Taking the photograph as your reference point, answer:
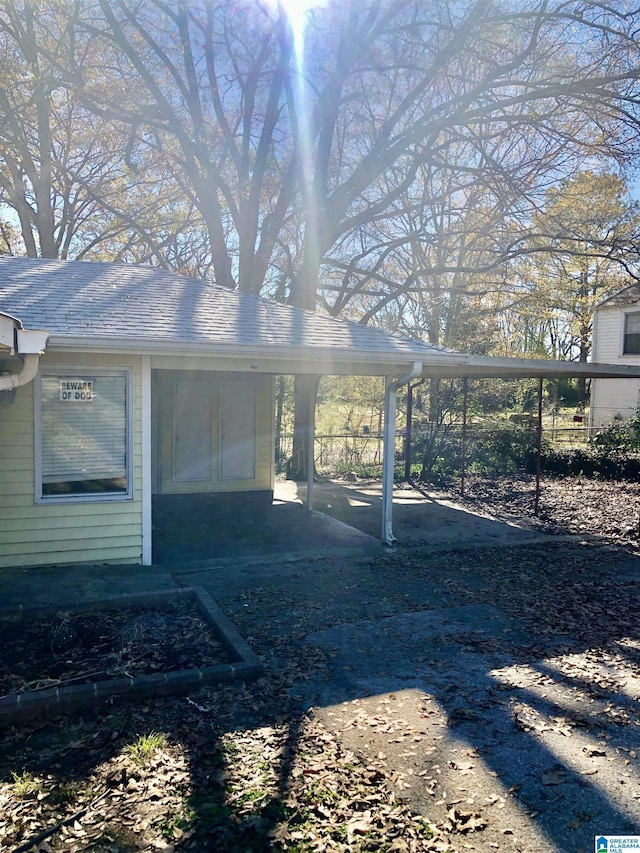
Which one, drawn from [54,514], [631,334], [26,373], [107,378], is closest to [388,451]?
[107,378]

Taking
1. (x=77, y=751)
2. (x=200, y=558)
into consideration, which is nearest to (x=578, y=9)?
(x=200, y=558)

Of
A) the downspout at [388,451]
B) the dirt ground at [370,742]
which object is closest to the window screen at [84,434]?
the dirt ground at [370,742]

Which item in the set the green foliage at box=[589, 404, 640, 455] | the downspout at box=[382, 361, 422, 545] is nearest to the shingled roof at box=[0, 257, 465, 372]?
the downspout at box=[382, 361, 422, 545]

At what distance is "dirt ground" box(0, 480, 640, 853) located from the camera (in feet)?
9.50

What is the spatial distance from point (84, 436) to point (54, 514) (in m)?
0.88

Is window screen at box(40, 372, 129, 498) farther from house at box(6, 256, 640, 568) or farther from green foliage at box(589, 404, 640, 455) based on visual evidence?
green foliage at box(589, 404, 640, 455)

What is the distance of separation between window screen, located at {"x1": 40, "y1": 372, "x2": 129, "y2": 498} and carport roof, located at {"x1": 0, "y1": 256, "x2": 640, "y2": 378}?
2.24 ft

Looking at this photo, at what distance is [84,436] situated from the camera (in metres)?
6.87

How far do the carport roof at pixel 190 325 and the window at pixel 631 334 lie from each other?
14079 mm

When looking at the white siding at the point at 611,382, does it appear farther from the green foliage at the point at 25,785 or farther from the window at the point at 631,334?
the green foliage at the point at 25,785

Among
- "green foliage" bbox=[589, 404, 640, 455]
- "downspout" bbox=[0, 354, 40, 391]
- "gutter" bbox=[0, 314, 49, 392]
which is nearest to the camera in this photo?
"gutter" bbox=[0, 314, 49, 392]

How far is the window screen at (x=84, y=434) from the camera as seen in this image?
22.2ft

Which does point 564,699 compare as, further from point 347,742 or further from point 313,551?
point 313,551

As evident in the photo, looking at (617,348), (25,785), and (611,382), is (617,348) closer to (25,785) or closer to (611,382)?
(611,382)
